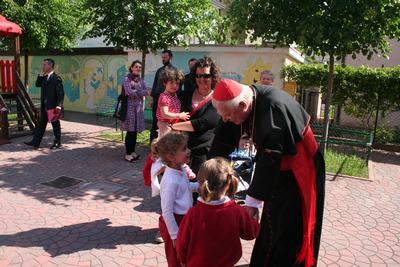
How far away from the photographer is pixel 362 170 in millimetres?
7480

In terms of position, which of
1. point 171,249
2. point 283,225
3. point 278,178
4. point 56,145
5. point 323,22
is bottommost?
point 56,145

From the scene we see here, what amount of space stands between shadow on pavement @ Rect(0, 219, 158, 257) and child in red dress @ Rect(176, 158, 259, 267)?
6.20 feet

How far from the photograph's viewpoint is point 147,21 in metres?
8.66

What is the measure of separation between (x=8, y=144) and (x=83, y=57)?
Result: 6617 mm

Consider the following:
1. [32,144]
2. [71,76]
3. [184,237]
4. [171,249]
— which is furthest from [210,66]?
[71,76]

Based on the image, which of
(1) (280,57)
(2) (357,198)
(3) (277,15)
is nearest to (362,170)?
(2) (357,198)

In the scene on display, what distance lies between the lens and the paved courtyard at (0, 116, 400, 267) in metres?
3.93

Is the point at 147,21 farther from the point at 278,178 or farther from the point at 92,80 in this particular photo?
the point at 278,178

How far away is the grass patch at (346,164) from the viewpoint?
24.1 ft

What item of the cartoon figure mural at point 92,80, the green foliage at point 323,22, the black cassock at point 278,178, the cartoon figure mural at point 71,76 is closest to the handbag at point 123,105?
the green foliage at point 323,22

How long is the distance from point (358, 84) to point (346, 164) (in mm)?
3318

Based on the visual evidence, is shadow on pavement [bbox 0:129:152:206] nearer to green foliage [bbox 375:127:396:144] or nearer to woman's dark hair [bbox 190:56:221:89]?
woman's dark hair [bbox 190:56:221:89]

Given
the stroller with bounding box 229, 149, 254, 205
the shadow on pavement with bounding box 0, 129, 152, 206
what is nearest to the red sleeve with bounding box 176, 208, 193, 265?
the stroller with bounding box 229, 149, 254, 205

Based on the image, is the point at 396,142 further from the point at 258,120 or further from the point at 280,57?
the point at 258,120
